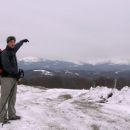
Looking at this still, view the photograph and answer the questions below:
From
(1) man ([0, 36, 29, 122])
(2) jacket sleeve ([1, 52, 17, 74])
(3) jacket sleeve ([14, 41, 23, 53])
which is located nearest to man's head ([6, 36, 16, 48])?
(1) man ([0, 36, 29, 122])

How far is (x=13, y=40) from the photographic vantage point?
11906 mm

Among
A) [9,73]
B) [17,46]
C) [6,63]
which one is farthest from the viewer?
[17,46]

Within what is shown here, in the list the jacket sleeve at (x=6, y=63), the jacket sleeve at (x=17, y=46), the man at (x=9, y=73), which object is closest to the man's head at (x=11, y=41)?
the man at (x=9, y=73)

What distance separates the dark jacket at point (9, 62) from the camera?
464 inches

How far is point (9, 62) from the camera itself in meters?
11.8

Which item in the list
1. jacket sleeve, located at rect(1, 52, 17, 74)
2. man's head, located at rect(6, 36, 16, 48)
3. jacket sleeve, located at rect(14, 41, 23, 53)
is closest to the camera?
jacket sleeve, located at rect(1, 52, 17, 74)

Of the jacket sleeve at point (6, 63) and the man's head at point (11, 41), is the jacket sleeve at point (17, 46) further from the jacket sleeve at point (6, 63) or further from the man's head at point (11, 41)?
the jacket sleeve at point (6, 63)

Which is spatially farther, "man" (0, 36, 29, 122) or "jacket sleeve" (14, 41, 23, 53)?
"jacket sleeve" (14, 41, 23, 53)

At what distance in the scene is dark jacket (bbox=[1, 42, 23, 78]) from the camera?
464 inches

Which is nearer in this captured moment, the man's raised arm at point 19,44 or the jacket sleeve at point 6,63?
the jacket sleeve at point 6,63

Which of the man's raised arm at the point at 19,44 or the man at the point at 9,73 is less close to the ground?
the man's raised arm at the point at 19,44

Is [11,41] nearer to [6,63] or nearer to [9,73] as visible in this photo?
[6,63]

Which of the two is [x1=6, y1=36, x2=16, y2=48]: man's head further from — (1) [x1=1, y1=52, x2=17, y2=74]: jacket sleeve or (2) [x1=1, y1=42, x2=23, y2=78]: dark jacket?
(1) [x1=1, y1=52, x2=17, y2=74]: jacket sleeve

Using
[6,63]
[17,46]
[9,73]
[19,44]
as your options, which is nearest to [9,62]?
[6,63]
